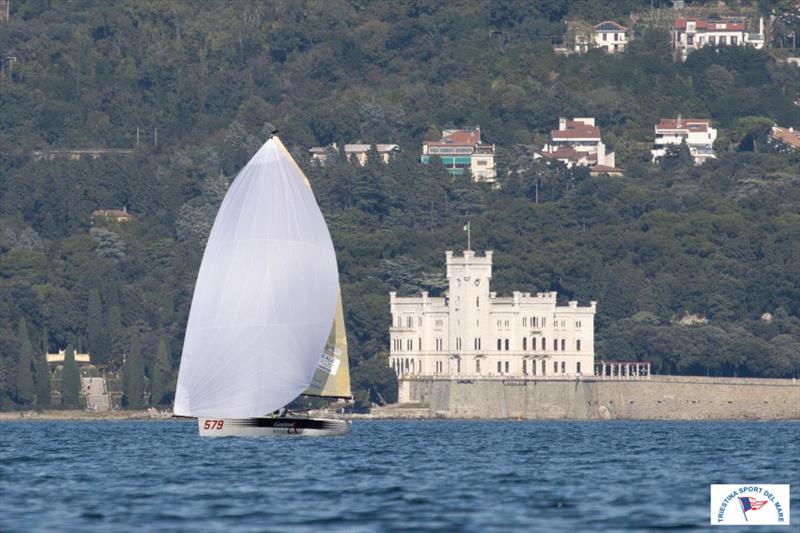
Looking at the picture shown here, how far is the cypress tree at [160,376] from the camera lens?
500 ft

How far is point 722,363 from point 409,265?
28.9 m

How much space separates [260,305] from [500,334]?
85.4 metres

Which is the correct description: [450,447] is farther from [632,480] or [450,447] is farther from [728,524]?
[728,524]

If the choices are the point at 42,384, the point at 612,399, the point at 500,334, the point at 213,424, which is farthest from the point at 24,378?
the point at 213,424

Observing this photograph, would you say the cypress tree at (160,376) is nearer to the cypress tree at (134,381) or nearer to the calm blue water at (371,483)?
the cypress tree at (134,381)

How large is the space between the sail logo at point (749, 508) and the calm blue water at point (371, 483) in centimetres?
52

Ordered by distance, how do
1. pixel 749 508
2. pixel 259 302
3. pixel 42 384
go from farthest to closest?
1. pixel 42 384
2. pixel 259 302
3. pixel 749 508

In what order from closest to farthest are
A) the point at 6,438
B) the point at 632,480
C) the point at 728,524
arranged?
the point at 728,524 → the point at 632,480 → the point at 6,438

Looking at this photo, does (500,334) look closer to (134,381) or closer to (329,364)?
(134,381)

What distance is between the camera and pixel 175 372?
156 m

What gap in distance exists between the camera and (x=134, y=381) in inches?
6068

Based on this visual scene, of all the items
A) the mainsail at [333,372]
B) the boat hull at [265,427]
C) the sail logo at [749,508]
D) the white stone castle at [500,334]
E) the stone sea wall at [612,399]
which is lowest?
the sail logo at [749,508]

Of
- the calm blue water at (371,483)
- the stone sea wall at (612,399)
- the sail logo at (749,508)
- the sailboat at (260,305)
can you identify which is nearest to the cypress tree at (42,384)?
the stone sea wall at (612,399)

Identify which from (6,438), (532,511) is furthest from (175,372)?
(532,511)
